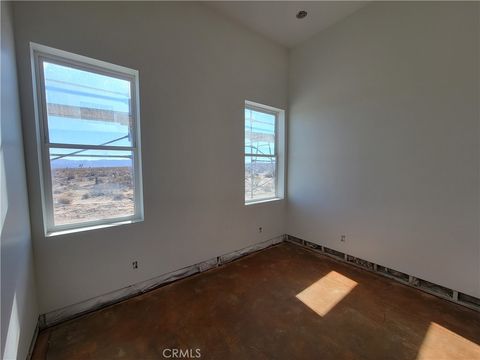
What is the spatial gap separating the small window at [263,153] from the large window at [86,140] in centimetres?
168

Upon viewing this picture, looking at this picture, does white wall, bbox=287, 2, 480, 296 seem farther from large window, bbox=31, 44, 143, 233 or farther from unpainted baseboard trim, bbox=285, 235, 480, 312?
large window, bbox=31, 44, 143, 233

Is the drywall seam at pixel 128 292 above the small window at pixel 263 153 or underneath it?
underneath

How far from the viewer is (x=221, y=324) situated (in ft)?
6.12

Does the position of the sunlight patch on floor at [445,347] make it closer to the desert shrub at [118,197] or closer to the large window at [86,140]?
the large window at [86,140]

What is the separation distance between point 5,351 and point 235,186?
2429 mm

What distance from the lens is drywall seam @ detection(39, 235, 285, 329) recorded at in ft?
6.14

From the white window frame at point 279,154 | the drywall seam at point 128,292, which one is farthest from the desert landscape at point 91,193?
the white window frame at point 279,154

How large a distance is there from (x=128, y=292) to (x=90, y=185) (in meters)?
1.22

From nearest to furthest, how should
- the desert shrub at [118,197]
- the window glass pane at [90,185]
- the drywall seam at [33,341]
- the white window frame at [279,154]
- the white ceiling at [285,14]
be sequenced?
1. the drywall seam at [33,341]
2. the window glass pane at [90,185]
3. the desert shrub at [118,197]
4. the white ceiling at [285,14]
5. the white window frame at [279,154]

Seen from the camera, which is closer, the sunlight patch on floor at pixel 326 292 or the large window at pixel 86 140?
the large window at pixel 86 140

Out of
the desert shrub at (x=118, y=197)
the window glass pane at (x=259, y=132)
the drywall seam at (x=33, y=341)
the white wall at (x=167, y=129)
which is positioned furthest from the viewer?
the window glass pane at (x=259, y=132)

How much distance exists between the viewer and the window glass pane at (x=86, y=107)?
1.85 meters

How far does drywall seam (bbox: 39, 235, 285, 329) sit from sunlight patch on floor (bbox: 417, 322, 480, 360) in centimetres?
217

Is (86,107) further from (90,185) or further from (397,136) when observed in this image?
(397,136)
